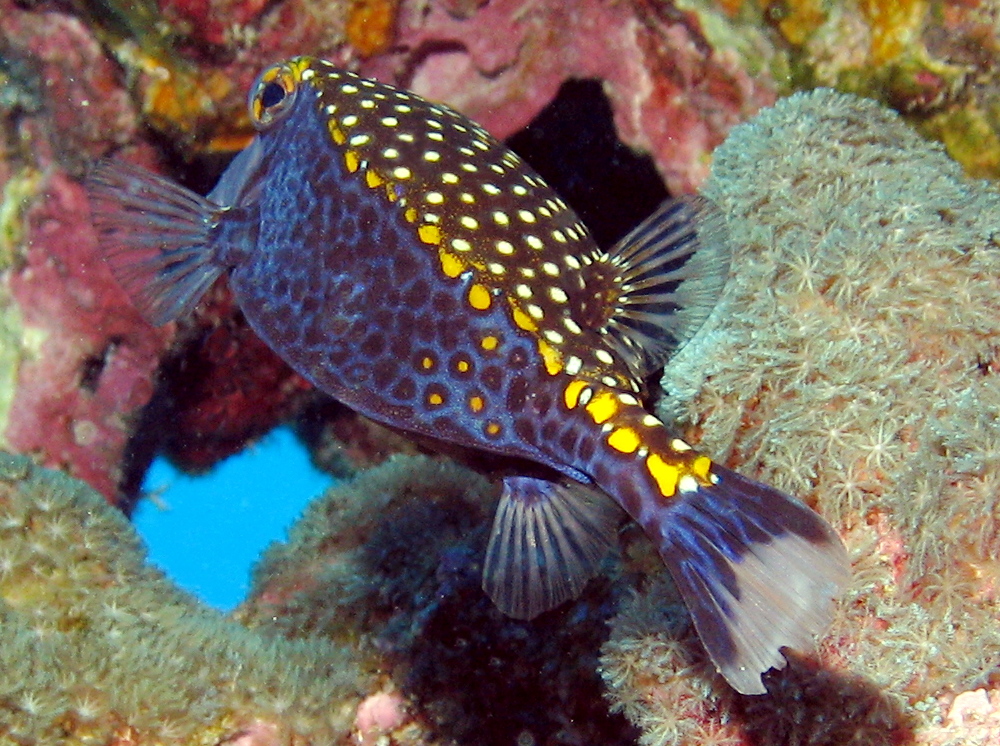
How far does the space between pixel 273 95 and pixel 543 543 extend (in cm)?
208

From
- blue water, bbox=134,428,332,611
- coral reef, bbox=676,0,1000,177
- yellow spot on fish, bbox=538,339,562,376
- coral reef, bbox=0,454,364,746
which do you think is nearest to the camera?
yellow spot on fish, bbox=538,339,562,376

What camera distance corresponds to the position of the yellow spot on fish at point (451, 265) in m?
2.43

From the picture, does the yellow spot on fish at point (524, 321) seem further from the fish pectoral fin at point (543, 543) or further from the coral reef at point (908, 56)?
the coral reef at point (908, 56)

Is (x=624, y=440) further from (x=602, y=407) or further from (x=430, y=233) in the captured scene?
(x=430, y=233)

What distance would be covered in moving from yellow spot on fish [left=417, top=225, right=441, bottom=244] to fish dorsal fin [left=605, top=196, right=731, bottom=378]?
561 mm

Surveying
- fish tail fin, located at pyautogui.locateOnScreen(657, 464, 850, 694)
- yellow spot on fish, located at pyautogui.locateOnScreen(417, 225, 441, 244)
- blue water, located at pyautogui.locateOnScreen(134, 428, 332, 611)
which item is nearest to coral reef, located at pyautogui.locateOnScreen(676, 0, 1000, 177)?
yellow spot on fish, located at pyautogui.locateOnScreen(417, 225, 441, 244)

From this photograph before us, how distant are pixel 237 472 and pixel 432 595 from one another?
13.3 feet

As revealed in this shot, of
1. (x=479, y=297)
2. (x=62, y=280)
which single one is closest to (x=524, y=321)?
(x=479, y=297)

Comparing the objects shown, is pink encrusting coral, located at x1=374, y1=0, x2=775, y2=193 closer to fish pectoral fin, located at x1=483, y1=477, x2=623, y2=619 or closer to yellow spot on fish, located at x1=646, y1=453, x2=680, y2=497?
fish pectoral fin, located at x1=483, y1=477, x2=623, y2=619

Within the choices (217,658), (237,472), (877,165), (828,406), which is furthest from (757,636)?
(237,472)

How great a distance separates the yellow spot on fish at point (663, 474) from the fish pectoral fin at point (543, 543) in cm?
45

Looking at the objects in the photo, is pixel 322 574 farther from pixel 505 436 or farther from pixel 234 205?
pixel 505 436

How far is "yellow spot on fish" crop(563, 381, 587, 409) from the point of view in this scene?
7.45 feet

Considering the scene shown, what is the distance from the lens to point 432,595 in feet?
12.2
